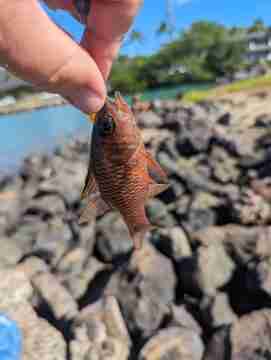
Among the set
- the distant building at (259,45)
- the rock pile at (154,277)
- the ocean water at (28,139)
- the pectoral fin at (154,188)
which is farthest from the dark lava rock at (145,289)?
the distant building at (259,45)

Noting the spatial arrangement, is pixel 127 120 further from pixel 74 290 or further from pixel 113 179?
pixel 74 290

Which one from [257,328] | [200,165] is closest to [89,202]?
[257,328]

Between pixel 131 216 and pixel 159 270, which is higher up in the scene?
pixel 131 216

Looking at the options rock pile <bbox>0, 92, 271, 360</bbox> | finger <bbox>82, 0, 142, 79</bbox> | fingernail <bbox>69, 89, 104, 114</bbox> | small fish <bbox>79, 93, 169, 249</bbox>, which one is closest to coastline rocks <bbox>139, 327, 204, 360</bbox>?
rock pile <bbox>0, 92, 271, 360</bbox>

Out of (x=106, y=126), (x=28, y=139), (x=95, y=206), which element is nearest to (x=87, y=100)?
(x=106, y=126)

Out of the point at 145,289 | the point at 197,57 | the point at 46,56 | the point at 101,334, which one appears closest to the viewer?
the point at 46,56

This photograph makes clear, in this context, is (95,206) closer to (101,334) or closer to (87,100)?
(87,100)

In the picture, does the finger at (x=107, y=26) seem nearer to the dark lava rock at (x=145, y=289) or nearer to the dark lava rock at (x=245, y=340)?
the dark lava rock at (x=245, y=340)
